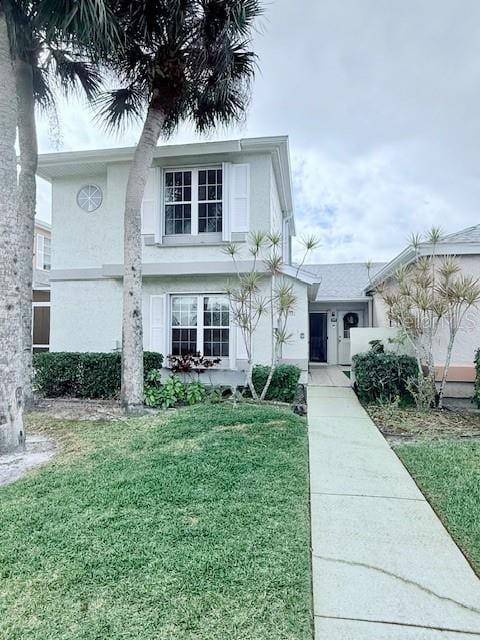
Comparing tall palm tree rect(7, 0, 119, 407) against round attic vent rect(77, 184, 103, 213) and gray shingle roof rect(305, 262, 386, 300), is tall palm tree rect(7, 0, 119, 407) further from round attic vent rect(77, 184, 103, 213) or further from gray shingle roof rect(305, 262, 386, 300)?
gray shingle roof rect(305, 262, 386, 300)

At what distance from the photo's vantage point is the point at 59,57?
30.5 feet

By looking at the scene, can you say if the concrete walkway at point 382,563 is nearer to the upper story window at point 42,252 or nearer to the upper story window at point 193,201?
the upper story window at point 193,201

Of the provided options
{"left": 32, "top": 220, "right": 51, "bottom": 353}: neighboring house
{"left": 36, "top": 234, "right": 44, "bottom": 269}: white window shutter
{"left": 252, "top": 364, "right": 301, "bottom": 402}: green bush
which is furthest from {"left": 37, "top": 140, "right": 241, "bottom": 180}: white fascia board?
{"left": 36, "top": 234, "right": 44, "bottom": 269}: white window shutter

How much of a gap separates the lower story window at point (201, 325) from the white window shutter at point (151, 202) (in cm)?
232

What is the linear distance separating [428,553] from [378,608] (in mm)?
960

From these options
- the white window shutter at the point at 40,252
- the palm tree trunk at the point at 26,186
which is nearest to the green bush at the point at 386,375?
the palm tree trunk at the point at 26,186

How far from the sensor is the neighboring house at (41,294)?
16.6 m

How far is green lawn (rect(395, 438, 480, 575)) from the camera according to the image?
373cm

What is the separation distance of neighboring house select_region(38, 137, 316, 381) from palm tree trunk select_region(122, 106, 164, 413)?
2695 mm

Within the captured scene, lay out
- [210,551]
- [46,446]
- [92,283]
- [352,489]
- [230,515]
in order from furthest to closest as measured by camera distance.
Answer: [92,283]
[46,446]
[352,489]
[230,515]
[210,551]

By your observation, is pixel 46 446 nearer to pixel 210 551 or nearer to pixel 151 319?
pixel 210 551

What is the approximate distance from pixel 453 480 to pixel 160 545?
3630 millimetres

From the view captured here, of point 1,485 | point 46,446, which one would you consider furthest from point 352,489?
point 46,446

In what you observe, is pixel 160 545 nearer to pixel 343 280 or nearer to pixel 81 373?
pixel 81 373
